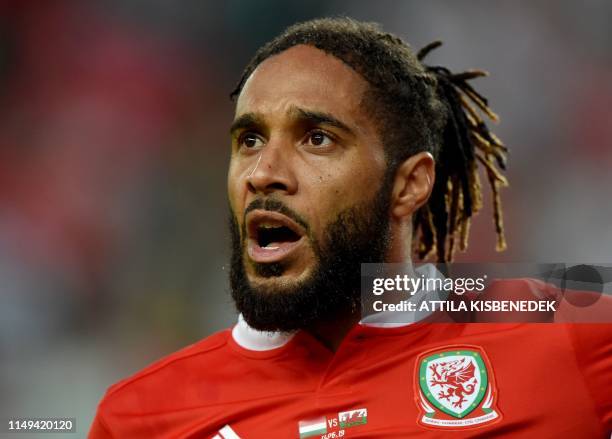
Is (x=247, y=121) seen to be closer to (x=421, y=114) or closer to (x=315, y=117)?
(x=315, y=117)

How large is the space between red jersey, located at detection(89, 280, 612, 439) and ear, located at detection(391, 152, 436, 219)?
1.03 ft

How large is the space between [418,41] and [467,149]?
109 inches

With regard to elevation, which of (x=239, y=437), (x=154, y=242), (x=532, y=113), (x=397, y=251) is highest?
(x=532, y=113)

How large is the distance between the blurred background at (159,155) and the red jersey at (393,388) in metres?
2.04

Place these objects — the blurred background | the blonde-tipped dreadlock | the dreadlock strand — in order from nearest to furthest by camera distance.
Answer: the blonde-tipped dreadlock < the dreadlock strand < the blurred background

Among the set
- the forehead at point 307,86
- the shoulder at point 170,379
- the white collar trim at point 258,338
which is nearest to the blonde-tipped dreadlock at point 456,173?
the forehead at point 307,86

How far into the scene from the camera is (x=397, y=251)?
2168mm

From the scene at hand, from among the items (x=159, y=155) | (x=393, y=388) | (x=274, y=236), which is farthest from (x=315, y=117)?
(x=159, y=155)

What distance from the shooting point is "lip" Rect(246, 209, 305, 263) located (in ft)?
6.34

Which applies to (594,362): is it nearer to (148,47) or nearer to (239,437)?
(239,437)

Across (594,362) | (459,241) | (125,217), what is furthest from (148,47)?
(594,362)

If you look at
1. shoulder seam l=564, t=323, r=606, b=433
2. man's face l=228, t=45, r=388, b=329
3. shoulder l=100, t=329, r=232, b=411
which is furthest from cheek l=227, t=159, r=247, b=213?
shoulder seam l=564, t=323, r=606, b=433

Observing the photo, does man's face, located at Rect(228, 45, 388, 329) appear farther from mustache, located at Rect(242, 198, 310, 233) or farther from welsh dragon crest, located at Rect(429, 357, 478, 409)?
welsh dragon crest, located at Rect(429, 357, 478, 409)

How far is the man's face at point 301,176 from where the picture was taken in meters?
1.95
